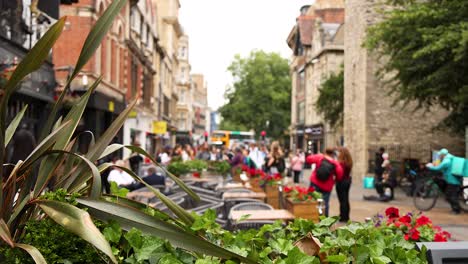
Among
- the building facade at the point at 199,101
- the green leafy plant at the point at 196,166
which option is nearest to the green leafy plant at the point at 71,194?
the green leafy plant at the point at 196,166

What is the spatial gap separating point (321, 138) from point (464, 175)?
32872mm

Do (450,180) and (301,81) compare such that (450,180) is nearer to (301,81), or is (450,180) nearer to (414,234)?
(414,234)

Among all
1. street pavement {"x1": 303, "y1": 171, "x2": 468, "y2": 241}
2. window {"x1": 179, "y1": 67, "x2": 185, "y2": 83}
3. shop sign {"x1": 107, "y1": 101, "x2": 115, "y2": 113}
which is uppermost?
window {"x1": 179, "y1": 67, "x2": 185, "y2": 83}

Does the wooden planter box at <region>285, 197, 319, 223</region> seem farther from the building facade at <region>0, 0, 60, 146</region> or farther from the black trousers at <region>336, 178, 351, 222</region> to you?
the building facade at <region>0, 0, 60, 146</region>

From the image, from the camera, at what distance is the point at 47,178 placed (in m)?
2.65

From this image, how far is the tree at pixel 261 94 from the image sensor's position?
2793 inches

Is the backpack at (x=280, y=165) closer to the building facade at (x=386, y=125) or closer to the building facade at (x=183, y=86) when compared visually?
the building facade at (x=386, y=125)

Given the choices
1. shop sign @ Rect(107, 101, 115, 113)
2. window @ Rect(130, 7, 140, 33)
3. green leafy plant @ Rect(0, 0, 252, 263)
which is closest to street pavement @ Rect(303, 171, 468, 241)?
green leafy plant @ Rect(0, 0, 252, 263)

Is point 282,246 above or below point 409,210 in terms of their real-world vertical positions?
above

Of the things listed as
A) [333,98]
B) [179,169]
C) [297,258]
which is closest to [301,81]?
[333,98]

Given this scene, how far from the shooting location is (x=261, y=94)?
2793 inches

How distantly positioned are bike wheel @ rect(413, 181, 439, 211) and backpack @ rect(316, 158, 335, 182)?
4299 millimetres

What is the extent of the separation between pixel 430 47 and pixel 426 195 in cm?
373

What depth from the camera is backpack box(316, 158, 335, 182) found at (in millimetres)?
10953
